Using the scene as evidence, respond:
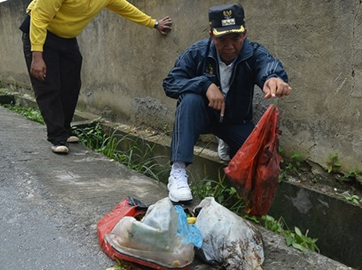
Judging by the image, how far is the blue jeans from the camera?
7.34ft

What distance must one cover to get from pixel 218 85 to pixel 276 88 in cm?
Answer: 57

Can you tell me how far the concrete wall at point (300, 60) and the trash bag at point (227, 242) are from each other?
108 centimetres

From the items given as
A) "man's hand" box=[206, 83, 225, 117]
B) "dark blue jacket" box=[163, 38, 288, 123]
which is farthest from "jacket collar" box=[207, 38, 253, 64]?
"man's hand" box=[206, 83, 225, 117]

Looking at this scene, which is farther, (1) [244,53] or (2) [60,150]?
(2) [60,150]

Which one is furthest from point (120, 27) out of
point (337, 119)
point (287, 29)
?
point (337, 119)

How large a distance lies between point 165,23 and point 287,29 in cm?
127

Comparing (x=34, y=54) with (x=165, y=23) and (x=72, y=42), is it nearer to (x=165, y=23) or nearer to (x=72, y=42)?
(x=72, y=42)

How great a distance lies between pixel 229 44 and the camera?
2.30 m

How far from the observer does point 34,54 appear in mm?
2941

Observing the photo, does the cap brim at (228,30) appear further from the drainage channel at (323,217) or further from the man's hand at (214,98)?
the drainage channel at (323,217)

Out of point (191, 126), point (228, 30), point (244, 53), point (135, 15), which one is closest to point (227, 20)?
point (228, 30)

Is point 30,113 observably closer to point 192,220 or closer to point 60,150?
point 60,150

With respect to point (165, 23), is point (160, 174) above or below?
below

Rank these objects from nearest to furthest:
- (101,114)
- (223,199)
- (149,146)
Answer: (223,199)
(149,146)
(101,114)
